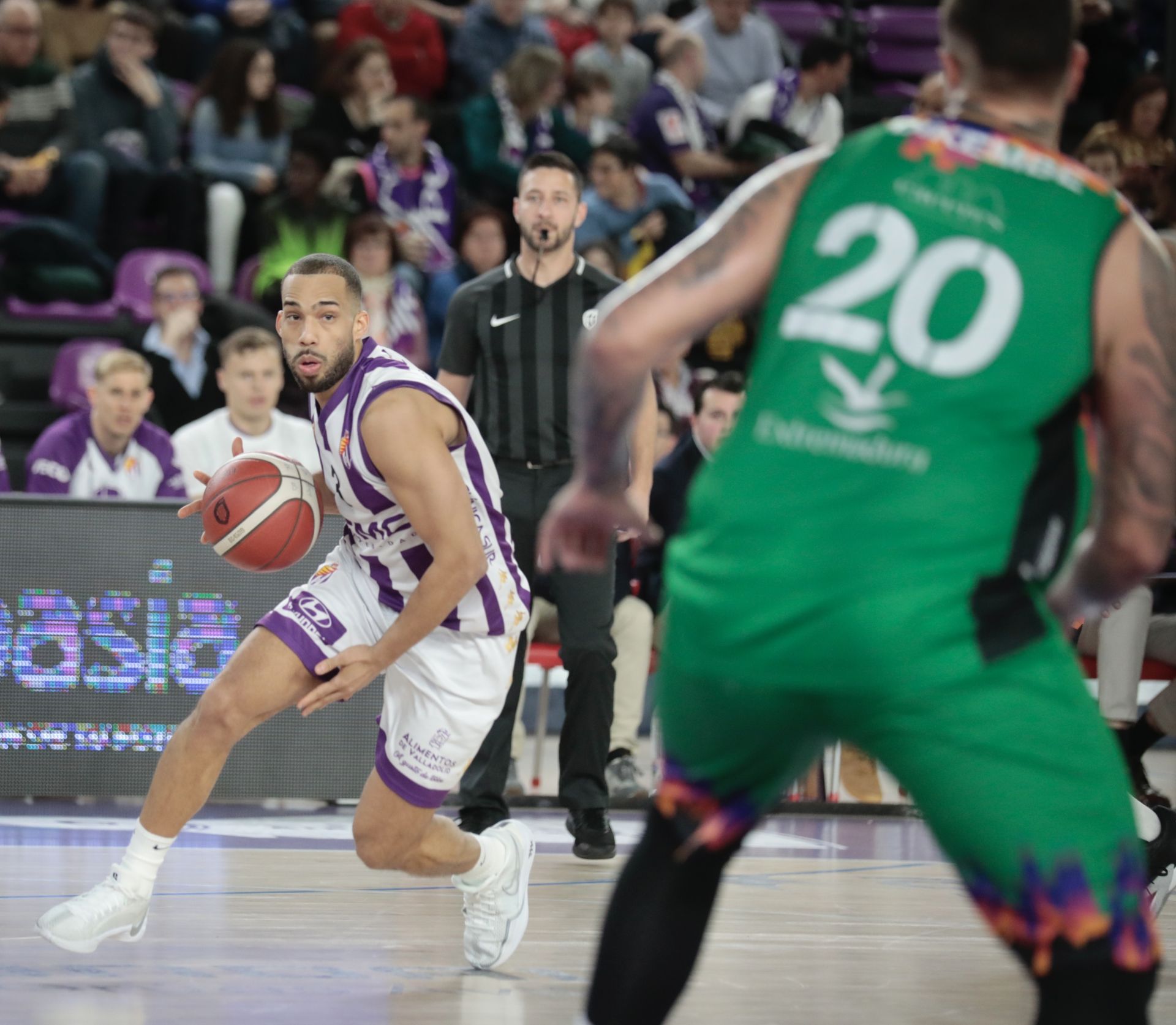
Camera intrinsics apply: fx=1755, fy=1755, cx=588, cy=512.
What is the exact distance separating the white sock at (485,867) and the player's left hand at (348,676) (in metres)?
0.55

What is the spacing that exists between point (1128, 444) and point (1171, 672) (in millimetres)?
5132

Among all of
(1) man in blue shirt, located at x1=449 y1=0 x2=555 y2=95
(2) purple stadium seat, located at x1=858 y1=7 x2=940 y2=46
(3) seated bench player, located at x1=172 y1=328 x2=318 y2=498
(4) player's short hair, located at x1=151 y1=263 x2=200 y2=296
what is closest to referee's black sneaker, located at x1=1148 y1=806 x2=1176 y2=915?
(3) seated bench player, located at x1=172 y1=328 x2=318 y2=498

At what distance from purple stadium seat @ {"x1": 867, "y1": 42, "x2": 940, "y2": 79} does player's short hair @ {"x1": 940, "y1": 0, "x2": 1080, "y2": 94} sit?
10962 millimetres

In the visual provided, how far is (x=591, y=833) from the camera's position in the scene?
221 inches

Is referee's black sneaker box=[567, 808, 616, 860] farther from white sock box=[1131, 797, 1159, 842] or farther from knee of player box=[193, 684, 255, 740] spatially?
knee of player box=[193, 684, 255, 740]

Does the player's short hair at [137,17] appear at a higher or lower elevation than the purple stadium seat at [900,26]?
lower

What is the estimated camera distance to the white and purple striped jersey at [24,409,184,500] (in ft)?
23.5

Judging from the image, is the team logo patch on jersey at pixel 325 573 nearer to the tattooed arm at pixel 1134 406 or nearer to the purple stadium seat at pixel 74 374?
the tattooed arm at pixel 1134 406

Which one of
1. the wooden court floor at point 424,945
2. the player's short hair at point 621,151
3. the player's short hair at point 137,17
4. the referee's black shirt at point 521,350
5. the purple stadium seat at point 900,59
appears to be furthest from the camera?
the purple stadium seat at point 900,59

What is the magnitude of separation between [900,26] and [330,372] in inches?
376

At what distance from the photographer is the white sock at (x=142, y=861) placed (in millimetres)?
3760

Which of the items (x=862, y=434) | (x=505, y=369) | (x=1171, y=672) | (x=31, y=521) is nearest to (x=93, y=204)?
(x=31, y=521)

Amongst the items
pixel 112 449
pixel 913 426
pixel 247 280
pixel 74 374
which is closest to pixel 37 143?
pixel 247 280

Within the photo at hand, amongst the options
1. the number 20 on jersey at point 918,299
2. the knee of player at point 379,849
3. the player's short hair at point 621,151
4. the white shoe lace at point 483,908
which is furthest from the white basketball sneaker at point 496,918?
the player's short hair at point 621,151
